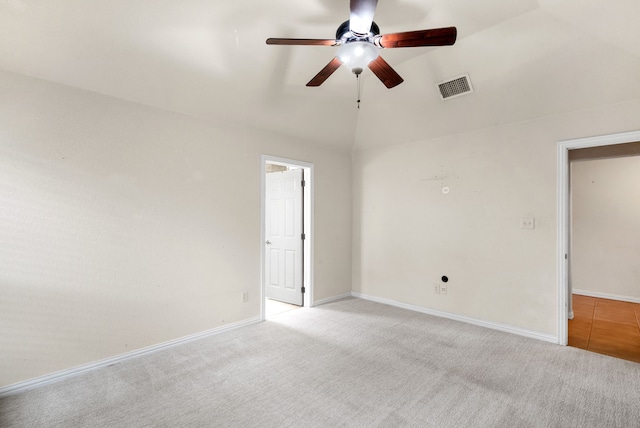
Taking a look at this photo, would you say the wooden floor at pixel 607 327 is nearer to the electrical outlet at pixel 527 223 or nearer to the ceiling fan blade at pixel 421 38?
the electrical outlet at pixel 527 223

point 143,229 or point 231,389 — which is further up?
point 143,229

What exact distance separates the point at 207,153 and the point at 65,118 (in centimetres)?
119

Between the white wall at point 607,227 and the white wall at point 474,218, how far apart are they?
230 centimetres

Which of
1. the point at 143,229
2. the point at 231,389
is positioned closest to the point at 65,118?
the point at 143,229

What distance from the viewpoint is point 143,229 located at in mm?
2838

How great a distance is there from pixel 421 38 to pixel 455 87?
1.64m

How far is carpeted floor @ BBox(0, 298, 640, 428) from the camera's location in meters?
1.93

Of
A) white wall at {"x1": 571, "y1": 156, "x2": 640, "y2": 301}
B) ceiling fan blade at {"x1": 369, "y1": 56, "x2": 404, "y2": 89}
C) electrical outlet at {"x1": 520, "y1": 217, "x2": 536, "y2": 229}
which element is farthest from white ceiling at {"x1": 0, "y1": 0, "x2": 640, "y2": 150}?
white wall at {"x1": 571, "y1": 156, "x2": 640, "y2": 301}

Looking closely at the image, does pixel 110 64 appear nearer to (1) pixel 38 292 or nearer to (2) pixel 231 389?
(1) pixel 38 292

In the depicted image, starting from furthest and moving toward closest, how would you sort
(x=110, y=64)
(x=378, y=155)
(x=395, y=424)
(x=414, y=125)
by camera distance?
(x=378, y=155), (x=414, y=125), (x=110, y=64), (x=395, y=424)

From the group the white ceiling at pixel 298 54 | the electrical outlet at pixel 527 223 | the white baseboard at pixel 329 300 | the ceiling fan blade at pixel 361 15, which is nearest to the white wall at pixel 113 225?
the white ceiling at pixel 298 54

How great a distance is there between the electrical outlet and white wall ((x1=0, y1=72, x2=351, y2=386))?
304cm

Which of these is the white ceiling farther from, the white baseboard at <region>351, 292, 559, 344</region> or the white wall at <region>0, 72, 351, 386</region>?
the white baseboard at <region>351, 292, 559, 344</region>

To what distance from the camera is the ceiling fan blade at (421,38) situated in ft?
5.60
